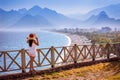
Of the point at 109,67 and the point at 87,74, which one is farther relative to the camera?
the point at 109,67

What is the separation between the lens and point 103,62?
16.5 metres

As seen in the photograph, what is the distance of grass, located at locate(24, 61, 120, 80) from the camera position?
40.2 ft

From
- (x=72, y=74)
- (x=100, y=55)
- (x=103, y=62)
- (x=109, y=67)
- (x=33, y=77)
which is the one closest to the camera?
(x=33, y=77)

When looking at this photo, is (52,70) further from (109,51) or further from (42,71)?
(109,51)

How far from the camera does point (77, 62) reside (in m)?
15.5

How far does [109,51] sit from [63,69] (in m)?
4.69

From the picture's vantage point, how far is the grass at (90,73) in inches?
482

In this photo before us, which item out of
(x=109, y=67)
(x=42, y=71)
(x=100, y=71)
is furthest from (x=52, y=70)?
(x=109, y=67)

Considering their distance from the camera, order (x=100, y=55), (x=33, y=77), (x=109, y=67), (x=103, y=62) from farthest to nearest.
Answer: (x=100, y=55) → (x=103, y=62) → (x=109, y=67) → (x=33, y=77)

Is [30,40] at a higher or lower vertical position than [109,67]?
higher

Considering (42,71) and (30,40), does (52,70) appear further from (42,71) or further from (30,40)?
(30,40)

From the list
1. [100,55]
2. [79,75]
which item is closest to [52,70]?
[79,75]

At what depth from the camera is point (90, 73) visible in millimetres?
13359

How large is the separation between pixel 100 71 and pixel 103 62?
2.77m
